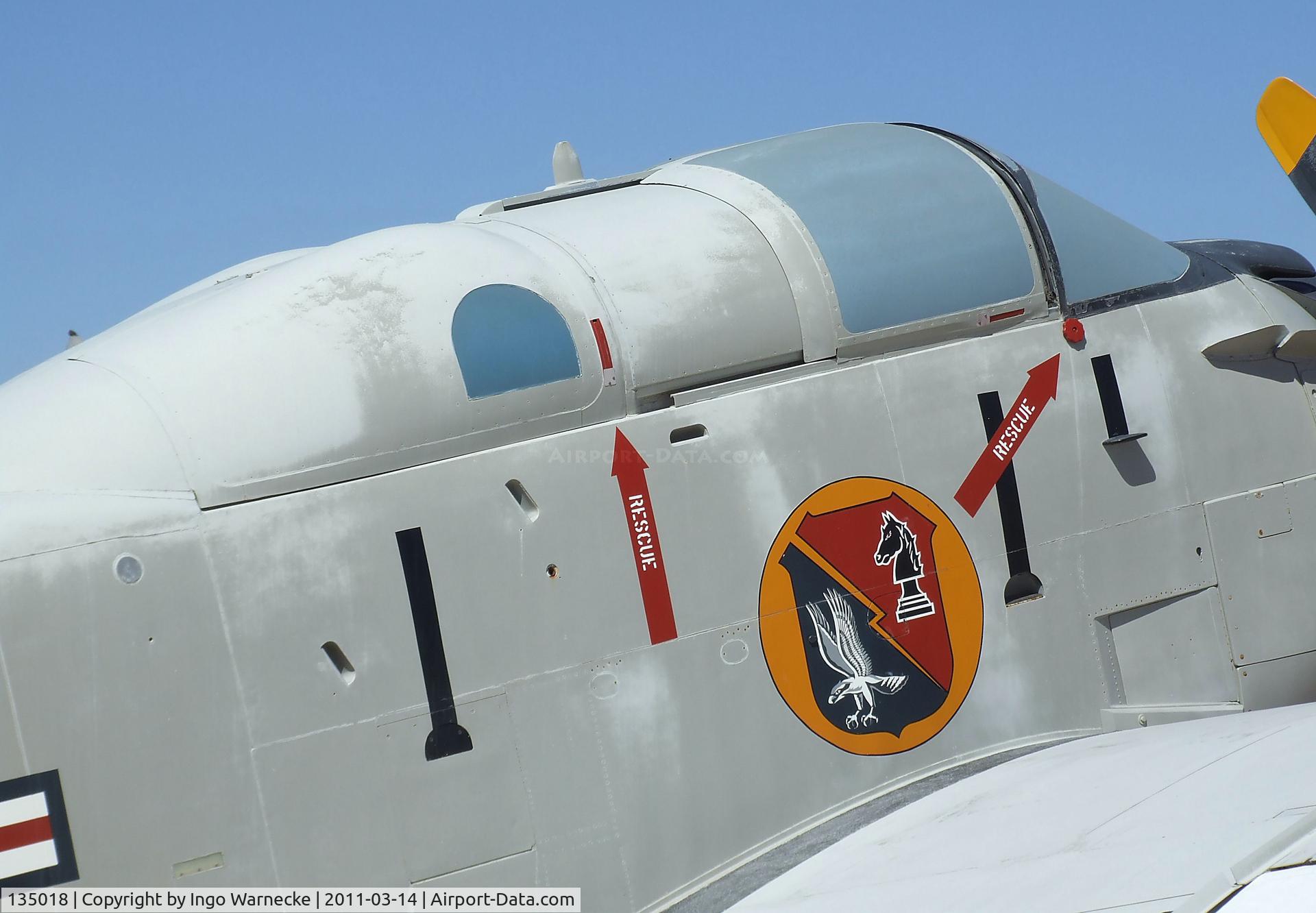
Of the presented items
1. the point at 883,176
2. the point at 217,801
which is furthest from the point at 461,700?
the point at 883,176

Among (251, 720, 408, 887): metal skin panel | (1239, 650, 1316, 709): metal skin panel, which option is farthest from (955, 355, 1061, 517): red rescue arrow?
(251, 720, 408, 887): metal skin panel

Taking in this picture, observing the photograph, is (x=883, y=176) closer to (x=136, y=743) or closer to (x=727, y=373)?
(x=727, y=373)

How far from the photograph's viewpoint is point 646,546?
5.36 meters

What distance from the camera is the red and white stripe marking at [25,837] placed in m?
4.36

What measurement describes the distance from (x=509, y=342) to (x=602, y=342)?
1.41ft

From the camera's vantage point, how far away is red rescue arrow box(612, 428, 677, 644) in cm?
534

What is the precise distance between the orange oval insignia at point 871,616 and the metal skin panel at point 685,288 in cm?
80

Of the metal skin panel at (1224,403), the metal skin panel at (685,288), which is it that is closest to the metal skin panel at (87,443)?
the metal skin panel at (685,288)

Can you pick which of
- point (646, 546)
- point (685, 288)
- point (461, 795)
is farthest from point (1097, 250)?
point (461, 795)

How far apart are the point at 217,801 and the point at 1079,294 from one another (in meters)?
4.83

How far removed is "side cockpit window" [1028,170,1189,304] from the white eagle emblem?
2.14m

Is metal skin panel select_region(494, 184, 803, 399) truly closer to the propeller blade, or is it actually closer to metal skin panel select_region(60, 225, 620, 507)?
metal skin panel select_region(60, 225, 620, 507)

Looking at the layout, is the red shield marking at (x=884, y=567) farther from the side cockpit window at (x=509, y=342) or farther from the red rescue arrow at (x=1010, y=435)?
the side cockpit window at (x=509, y=342)

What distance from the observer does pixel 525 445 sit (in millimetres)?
5246
